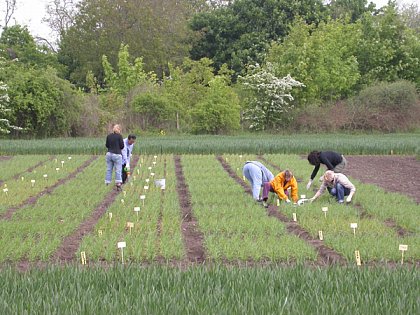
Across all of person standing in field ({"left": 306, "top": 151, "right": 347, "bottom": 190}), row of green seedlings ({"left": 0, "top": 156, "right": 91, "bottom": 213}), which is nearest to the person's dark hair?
person standing in field ({"left": 306, "top": 151, "right": 347, "bottom": 190})

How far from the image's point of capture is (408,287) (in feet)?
18.0

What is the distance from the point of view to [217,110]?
108 ft

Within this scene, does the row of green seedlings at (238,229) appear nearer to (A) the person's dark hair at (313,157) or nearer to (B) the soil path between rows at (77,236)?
(A) the person's dark hair at (313,157)

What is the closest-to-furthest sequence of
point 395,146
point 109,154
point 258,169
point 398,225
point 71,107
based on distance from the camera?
point 398,225 → point 258,169 → point 109,154 → point 395,146 → point 71,107

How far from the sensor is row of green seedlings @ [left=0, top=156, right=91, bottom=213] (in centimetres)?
1196

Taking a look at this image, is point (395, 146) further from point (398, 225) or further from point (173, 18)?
point (173, 18)

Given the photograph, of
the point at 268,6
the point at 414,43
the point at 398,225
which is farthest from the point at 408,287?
the point at 268,6

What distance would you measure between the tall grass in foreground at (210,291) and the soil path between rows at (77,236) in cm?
127

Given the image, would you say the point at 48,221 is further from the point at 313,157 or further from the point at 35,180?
the point at 35,180

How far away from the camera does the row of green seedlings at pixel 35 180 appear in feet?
39.2

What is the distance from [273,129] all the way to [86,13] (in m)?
18.2

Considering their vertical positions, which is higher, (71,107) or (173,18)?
(173,18)

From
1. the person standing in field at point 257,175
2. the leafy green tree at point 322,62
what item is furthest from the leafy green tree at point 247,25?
the person standing in field at point 257,175

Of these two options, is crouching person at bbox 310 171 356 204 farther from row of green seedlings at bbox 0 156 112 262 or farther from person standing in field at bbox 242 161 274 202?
row of green seedlings at bbox 0 156 112 262
